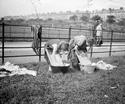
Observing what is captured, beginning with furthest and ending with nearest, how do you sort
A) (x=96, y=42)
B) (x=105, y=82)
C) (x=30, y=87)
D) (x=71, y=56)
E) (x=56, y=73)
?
1. (x=96, y=42)
2. (x=71, y=56)
3. (x=56, y=73)
4. (x=105, y=82)
5. (x=30, y=87)

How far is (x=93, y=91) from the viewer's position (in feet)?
14.7

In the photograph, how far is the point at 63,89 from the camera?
4484mm

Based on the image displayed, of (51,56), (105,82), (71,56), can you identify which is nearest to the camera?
(105,82)

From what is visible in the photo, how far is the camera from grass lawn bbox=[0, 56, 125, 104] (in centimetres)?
382

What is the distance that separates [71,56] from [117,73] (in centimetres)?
190

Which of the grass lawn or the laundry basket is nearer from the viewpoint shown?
the grass lawn

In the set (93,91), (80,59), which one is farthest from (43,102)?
(80,59)

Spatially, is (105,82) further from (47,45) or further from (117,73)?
(47,45)

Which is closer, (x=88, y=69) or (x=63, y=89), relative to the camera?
(x=63, y=89)

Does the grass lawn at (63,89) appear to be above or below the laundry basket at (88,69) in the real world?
below

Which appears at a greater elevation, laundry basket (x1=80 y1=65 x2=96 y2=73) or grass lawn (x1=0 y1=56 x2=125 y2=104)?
laundry basket (x1=80 y1=65 x2=96 y2=73)

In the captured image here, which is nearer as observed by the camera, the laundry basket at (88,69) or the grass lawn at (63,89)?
the grass lawn at (63,89)

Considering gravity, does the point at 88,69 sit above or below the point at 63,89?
above

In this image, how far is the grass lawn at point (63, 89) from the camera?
382 cm
